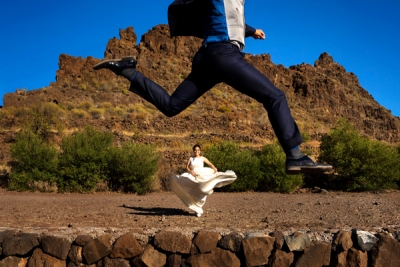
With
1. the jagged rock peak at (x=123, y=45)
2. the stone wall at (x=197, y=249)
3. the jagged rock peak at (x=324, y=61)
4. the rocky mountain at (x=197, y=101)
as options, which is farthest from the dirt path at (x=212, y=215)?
the jagged rock peak at (x=324, y=61)

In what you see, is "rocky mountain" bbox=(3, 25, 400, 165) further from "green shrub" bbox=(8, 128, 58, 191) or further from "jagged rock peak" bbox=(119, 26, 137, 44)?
"green shrub" bbox=(8, 128, 58, 191)

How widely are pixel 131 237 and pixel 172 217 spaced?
445cm

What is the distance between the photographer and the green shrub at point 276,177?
16750 millimetres

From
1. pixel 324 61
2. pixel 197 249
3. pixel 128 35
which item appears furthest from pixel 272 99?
pixel 324 61

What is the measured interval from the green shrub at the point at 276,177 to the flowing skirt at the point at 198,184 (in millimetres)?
7481

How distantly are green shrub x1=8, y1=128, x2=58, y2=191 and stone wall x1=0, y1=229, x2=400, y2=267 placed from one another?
11516 mm

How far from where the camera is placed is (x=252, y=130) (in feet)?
118

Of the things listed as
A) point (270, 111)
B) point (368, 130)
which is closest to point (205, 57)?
point (270, 111)

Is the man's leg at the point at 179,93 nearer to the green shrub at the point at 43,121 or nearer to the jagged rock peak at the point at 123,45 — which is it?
the green shrub at the point at 43,121

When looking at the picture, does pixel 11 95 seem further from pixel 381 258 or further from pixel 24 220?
pixel 381 258

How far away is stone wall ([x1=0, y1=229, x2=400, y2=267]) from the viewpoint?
448cm

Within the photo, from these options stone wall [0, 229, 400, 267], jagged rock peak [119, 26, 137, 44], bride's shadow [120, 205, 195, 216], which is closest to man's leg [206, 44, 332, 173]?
stone wall [0, 229, 400, 267]

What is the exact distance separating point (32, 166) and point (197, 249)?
1328 centimetres

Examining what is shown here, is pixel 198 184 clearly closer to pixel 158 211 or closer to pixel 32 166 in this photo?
pixel 158 211
